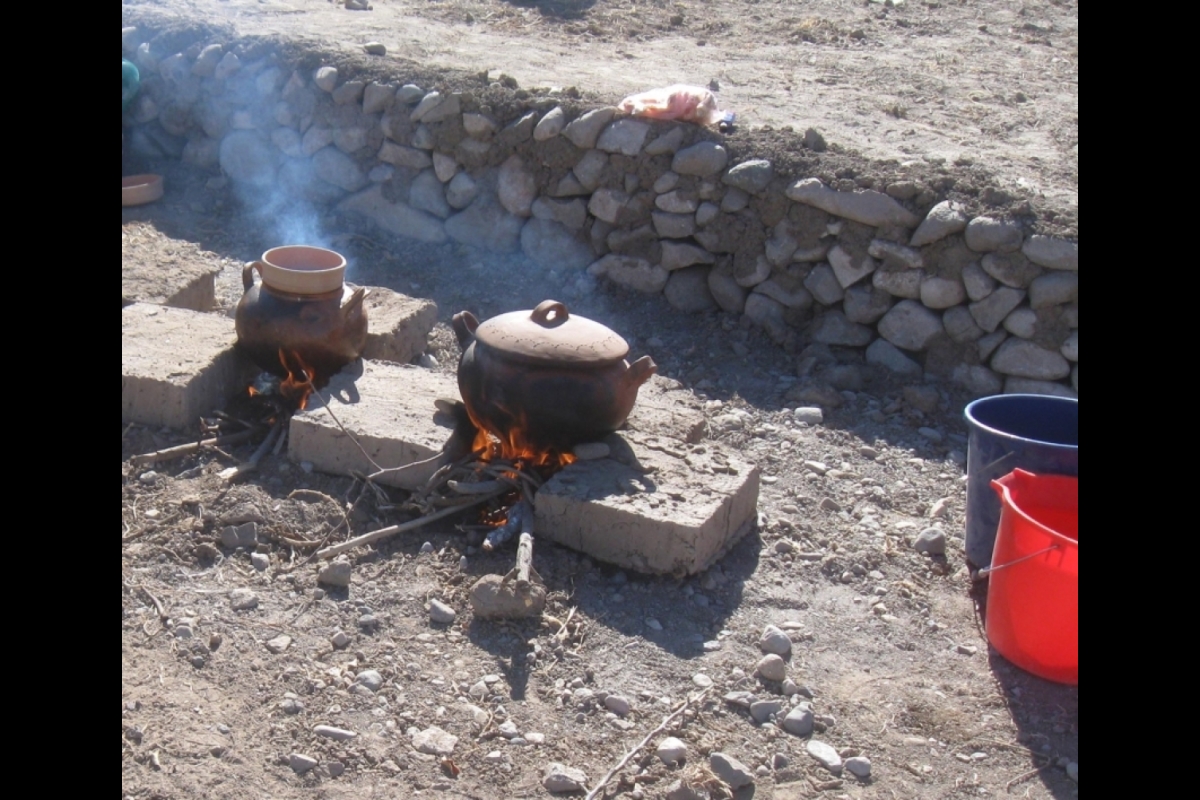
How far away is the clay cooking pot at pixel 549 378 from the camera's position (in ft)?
13.6

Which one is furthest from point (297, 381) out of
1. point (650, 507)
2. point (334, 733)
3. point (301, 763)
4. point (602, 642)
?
point (301, 763)

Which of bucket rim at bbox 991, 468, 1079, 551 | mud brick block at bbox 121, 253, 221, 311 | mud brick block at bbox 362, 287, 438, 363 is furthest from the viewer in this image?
mud brick block at bbox 121, 253, 221, 311

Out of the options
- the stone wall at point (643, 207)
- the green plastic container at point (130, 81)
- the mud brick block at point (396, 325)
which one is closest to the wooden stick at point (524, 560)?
the mud brick block at point (396, 325)

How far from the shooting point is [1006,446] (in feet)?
13.0

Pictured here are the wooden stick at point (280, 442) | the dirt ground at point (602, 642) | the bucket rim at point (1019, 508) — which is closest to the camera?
the dirt ground at point (602, 642)

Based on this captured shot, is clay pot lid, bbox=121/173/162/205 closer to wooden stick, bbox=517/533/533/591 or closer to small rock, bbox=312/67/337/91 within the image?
small rock, bbox=312/67/337/91

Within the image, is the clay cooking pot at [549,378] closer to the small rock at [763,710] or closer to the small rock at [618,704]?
the small rock at [618,704]

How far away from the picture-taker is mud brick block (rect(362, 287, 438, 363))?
544cm

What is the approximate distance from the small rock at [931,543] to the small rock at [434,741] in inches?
79.9

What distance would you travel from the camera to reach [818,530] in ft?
14.8

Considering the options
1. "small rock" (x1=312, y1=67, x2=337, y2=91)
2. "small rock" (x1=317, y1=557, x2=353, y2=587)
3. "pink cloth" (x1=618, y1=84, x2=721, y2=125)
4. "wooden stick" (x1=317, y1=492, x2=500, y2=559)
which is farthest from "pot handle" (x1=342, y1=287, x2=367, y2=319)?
"small rock" (x1=312, y1=67, x2=337, y2=91)

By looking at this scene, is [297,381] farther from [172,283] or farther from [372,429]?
[172,283]

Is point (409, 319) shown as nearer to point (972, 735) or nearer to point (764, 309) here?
point (764, 309)

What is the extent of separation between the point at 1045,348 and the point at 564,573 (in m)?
2.97
